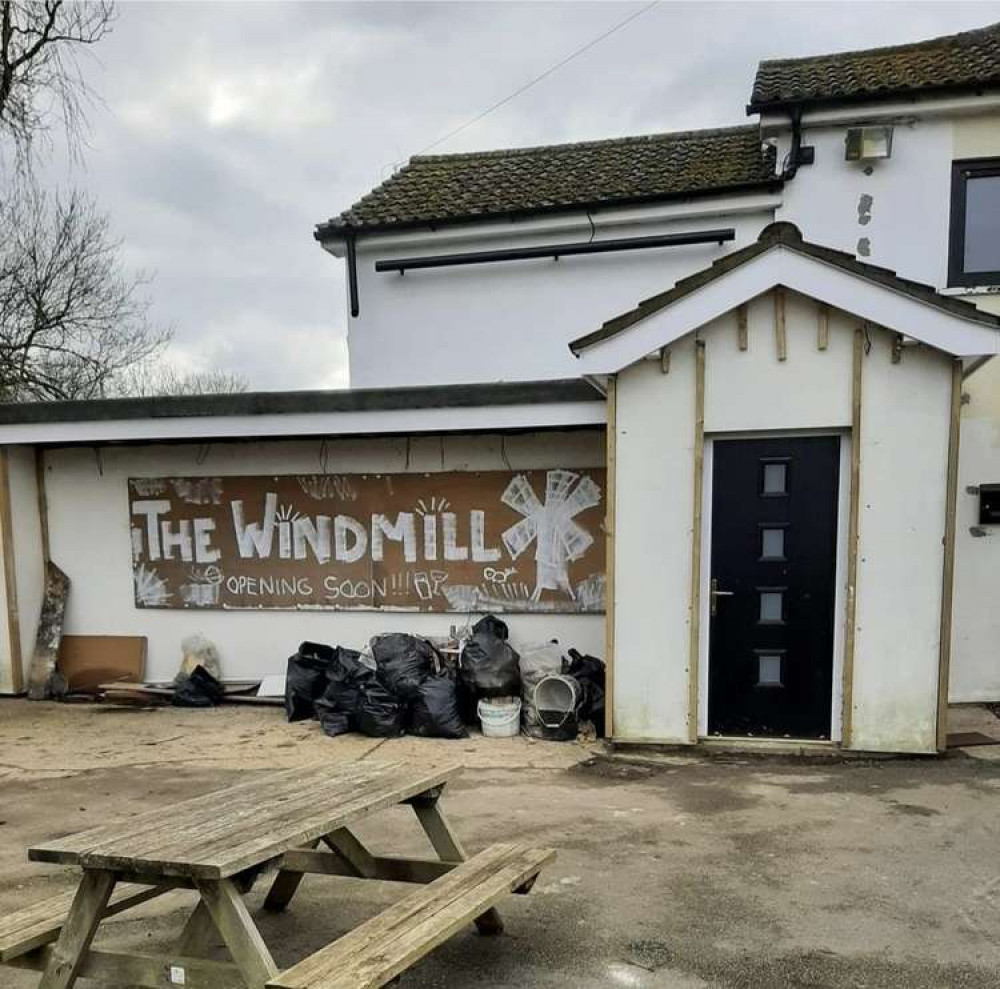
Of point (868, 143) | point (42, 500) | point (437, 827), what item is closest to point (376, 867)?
point (437, 827)

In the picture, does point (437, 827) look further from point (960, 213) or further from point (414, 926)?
point (960, 213)

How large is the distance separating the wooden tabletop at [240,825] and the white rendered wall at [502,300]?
5.70 meters

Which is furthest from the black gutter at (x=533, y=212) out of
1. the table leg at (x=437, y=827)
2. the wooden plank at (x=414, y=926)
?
the wooden plank at (x=414, y=926)

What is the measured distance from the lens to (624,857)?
3.66m

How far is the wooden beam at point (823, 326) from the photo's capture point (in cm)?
504

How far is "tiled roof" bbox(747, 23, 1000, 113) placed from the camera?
21.8ft

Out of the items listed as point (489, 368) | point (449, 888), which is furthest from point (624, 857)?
point (489, 368)

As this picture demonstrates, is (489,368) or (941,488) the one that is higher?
(489,368)

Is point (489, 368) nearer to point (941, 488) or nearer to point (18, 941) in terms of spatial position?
point (941, 488)

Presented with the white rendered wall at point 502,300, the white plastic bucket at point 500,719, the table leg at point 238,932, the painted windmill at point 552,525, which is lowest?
the white plastic bucket at point 500,719

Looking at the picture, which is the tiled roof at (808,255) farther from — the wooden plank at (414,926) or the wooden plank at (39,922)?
the wooden plank at (39,922)

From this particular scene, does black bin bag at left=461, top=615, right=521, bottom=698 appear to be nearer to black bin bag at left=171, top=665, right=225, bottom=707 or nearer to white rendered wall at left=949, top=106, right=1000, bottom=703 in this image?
black bin bag at left=171, top=665, right=225, bottom=707

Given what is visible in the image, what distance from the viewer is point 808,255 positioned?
4.90m

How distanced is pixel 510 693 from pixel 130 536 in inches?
164
